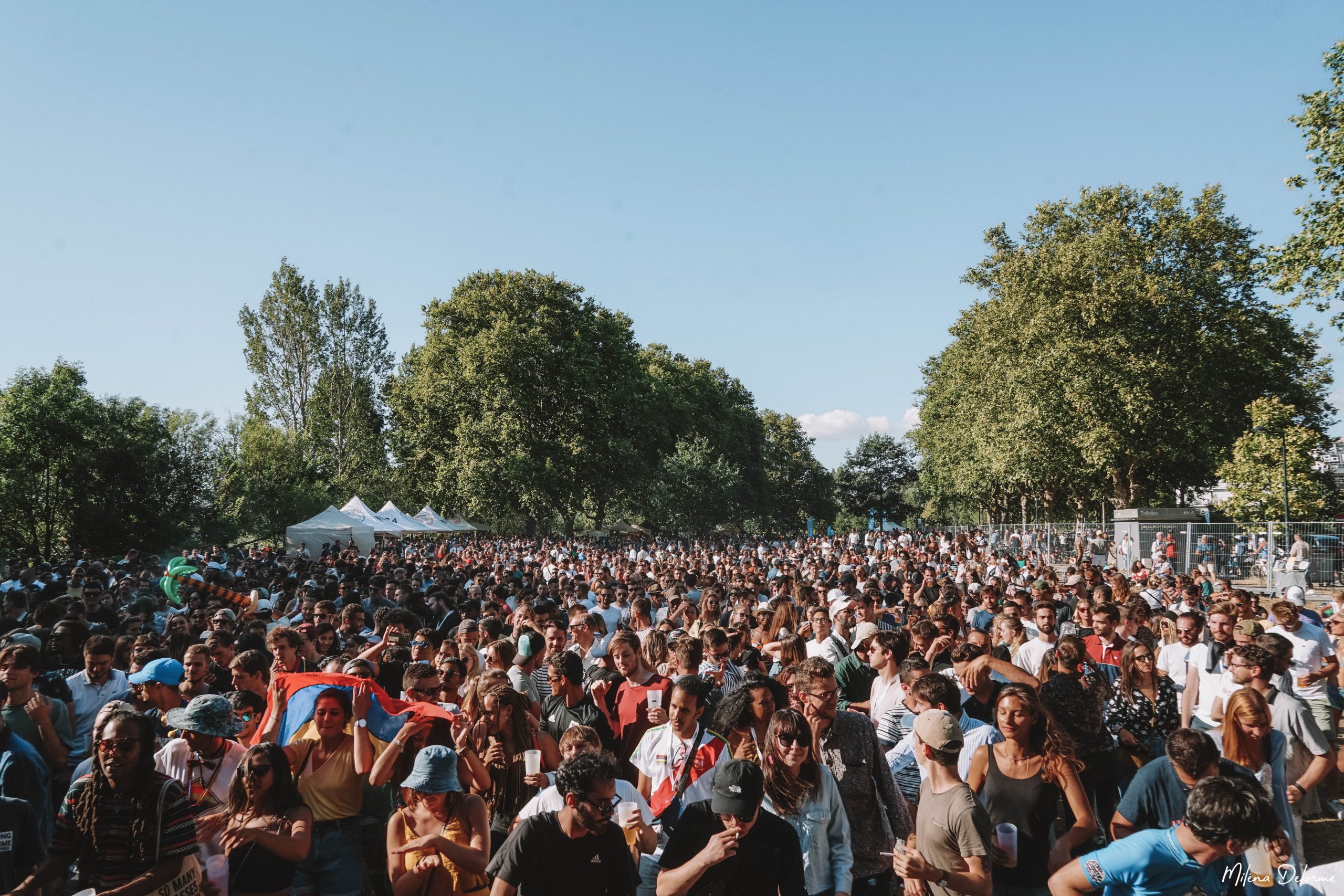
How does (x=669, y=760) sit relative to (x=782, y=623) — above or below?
below

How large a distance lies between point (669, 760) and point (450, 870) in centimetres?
110

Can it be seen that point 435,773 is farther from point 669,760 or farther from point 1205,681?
point 1205,681

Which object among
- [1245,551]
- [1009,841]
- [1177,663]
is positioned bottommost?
[1009,841]

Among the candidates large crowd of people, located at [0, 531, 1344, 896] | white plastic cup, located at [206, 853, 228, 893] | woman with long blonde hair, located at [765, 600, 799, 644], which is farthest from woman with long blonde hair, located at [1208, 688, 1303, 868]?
white plastic cup, located at [206, 853, 228, 893]

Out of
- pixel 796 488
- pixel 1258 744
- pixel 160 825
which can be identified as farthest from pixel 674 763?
pixel 796 488

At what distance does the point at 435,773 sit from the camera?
3434mm

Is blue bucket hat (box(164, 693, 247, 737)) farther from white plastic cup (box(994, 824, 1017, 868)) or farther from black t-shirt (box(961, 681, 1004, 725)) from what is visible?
black t-shirt (box(961, 681, 1004, 725))

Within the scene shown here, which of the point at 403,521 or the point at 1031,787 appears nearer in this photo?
the point at 1031,787

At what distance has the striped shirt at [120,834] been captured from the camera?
324 centimetres

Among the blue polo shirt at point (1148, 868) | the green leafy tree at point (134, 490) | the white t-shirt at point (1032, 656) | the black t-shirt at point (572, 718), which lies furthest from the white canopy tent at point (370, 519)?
the blue polo shirt at point (1148, 868)

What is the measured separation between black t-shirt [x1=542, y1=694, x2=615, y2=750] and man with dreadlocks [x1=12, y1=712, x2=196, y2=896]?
6.64 ft

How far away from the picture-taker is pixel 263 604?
1141 cm

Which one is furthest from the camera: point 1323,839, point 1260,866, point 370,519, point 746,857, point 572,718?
point 370,519

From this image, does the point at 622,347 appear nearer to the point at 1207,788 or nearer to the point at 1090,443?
the point at 1090,443
